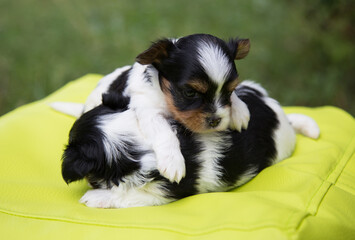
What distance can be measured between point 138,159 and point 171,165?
0.24m

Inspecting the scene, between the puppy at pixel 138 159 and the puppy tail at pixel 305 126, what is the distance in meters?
0.80

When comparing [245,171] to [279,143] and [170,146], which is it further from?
[170,146]

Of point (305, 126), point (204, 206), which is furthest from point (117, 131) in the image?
point (305, 126)

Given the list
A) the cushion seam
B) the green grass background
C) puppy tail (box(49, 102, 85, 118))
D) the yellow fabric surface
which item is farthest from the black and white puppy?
the green grass background

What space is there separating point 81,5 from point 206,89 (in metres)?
6.77

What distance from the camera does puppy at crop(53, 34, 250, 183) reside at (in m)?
2.69

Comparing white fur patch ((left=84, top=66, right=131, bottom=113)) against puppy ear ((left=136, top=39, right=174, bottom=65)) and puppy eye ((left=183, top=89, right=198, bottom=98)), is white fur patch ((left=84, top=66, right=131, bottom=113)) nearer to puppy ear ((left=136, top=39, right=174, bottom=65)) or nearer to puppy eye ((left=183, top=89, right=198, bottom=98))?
puppy ear ((left=136, top=39, right=174, bottom=65))

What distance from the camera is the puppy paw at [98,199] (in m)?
2.75

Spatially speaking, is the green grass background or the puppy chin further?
the green grass background

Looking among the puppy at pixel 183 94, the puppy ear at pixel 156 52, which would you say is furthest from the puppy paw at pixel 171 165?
the puppy ear at pixel 156 52

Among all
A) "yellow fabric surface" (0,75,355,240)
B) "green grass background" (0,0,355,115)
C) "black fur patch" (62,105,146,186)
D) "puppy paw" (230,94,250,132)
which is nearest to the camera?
"yellow fabric surface" (0,75,355,240)

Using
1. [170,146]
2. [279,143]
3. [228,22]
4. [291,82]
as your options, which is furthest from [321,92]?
[170,146]

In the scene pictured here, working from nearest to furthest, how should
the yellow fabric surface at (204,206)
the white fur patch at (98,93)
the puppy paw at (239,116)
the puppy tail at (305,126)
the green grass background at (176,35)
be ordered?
the yellow fabric surface at (204,206)
the puppy paw at (239,116)
the white fur patch at (98,93)
the puppy tail at (305,126)
the green grass background at (176,35)

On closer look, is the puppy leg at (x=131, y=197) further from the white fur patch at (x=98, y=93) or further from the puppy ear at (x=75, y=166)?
the white fur patch at (x=98, y=93)
